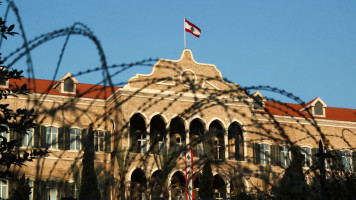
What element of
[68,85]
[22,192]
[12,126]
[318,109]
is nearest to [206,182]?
[22,192]

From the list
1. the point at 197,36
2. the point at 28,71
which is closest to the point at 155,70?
the point at 197,36

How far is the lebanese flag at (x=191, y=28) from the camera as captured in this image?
1451 inches

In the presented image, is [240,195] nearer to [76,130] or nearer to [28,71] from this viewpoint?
[28,71]

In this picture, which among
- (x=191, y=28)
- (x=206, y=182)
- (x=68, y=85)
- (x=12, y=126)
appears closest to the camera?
(x=12, y=126)

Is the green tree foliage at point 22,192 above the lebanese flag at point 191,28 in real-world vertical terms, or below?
below

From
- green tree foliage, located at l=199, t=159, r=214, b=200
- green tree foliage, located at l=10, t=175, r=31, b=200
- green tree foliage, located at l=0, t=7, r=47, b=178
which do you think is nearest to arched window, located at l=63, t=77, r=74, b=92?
green tree foliage, located at l=10, t=175, r=31, b=200

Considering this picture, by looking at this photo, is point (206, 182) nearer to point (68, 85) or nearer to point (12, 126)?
point (68, 85)

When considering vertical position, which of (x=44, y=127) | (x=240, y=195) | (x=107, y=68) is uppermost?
(x=44, y=127)

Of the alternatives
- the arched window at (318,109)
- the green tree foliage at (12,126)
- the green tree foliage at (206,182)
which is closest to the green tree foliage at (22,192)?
the green tree foliage at (206,182)

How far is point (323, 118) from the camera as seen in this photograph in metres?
40.2

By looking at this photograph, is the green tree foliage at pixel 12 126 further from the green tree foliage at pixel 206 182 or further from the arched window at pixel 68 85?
the arched window at pixel 68 85

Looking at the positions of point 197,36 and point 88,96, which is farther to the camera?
point 197,36

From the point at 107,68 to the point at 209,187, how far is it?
24.4 m

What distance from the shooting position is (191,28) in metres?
37.1
